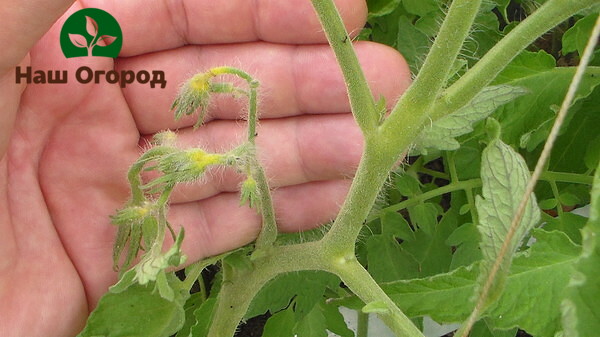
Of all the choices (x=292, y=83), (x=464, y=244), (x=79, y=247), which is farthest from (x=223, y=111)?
(x=464, y=244)

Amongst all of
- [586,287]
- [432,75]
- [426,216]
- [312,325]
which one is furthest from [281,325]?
[586,287]

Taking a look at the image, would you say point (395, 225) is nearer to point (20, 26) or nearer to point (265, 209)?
point (265, 209)

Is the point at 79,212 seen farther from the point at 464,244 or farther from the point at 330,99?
the point at 464,244

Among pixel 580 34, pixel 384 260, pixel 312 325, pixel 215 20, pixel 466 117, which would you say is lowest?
pixel 312 325

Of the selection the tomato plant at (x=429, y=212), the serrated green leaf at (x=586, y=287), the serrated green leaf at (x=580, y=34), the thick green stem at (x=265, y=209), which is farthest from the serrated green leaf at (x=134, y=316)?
the serrated green leaf at (x=580, y=34)

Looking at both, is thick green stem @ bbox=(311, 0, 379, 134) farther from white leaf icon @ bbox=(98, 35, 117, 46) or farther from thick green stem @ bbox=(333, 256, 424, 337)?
white leaf icon @ bbox=(98, 35, 117, 46)

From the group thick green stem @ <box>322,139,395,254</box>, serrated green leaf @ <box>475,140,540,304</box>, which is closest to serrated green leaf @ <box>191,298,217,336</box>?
thick green stem @ <box>322,139,395,254</box>

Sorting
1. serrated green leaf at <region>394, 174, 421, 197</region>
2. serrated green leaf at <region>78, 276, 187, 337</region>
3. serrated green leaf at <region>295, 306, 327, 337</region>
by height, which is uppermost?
serrated green leaf at <region>394, 174, 421, 197</region>
